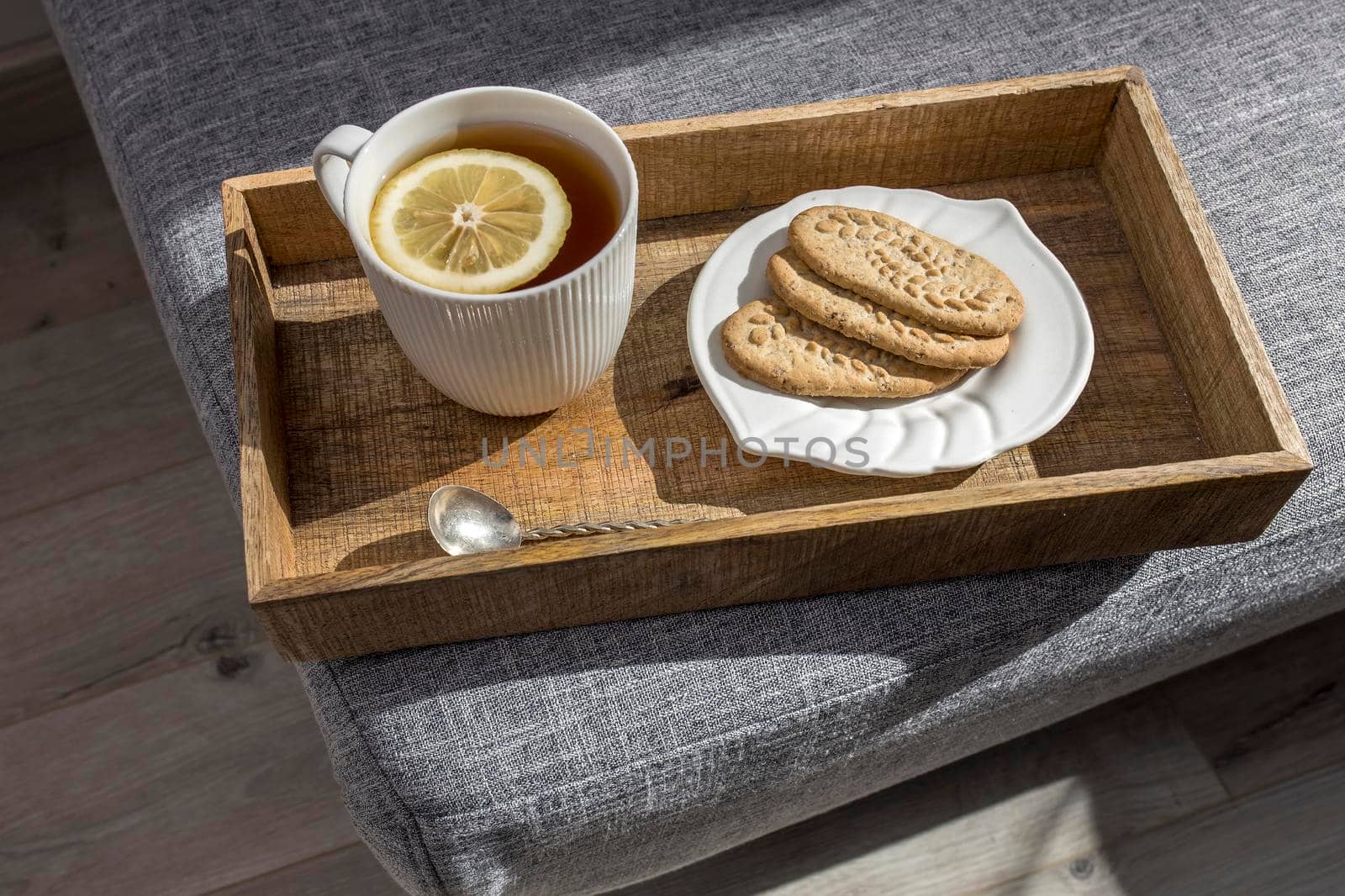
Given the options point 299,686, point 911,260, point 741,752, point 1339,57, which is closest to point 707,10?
point 911,260

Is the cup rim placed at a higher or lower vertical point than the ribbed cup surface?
higher

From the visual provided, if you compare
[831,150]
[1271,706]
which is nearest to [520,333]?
[831,150]

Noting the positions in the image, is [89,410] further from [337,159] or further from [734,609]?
[734,609]

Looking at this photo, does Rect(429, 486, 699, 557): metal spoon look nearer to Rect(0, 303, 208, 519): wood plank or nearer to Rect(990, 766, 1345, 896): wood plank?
Rect(990, 766, 1345, 896): wood plank

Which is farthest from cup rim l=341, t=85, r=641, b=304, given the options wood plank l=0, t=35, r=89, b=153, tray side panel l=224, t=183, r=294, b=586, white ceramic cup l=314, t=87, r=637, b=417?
wood plank l=0, t=35, r=89, b=153

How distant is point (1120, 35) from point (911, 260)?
16.4 inches

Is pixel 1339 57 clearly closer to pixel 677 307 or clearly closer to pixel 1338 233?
pixel 1338 233

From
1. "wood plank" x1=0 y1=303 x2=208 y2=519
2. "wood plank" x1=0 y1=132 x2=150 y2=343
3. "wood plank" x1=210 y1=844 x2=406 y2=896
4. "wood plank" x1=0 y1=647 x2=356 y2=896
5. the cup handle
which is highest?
the cup handle

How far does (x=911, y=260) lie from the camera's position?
76 cm

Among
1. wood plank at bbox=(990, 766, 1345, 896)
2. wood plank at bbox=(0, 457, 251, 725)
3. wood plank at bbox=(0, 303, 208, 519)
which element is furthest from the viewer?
wood plank at bbox=(0, 303, 208, 519)

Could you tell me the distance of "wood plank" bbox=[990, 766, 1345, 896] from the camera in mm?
1078

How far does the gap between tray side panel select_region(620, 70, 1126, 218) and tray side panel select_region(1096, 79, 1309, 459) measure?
0.04 metres

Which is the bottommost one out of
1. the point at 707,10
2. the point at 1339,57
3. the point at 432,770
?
the point at 432,770

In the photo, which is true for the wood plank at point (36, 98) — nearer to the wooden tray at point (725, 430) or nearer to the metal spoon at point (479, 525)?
the wooden tray at point (725, 430)
